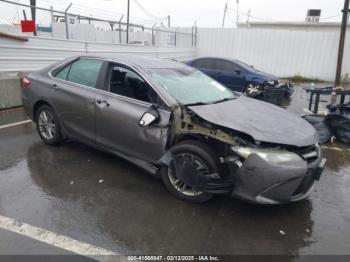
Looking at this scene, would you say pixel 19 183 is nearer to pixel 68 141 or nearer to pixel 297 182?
pixel 68 141

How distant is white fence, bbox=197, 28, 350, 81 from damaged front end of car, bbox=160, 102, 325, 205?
16708mm

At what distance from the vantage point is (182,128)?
3.56 metres

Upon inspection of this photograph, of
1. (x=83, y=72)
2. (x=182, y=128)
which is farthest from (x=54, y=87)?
(x=182, y=128)

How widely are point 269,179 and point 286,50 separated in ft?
57.5

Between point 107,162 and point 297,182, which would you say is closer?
point 297,182

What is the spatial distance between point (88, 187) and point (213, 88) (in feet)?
7.14

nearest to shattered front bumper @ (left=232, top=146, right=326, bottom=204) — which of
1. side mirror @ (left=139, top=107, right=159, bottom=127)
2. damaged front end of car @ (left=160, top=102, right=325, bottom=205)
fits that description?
damaged front end of car @ (left=160, top=102, right=325, bottom=205)

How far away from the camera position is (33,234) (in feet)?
9.57

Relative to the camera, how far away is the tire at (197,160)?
3.34 meters

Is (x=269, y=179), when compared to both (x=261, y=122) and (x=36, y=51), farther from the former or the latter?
(x=36, y=51)

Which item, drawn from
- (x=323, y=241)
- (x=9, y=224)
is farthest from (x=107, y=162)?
(x=323, y=241)

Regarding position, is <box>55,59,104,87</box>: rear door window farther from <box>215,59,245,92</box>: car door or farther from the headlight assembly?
<box>215,59,245,92</box>: car door

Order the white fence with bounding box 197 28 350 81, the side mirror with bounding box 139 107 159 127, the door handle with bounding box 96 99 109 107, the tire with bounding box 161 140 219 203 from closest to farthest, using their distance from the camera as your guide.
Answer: the tire with bounding box 161 140 219 203, the side mirror with bounding box 139 107 159 127, the door handle with bounding box 96 99 109 107, the white fence with bounding box 197 28 350 81

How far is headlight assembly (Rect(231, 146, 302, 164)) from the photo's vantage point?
3066 millimetres
